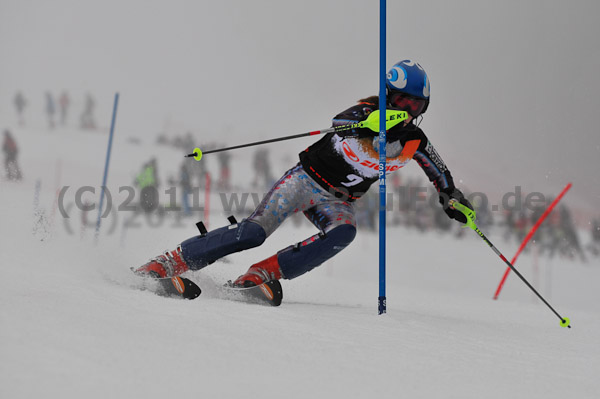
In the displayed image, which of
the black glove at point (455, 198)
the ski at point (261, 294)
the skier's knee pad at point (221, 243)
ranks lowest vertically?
the ski at point (261, 294)

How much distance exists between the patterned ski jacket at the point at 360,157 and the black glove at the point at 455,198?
0.08ft

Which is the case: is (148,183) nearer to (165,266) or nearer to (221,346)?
(165,266)

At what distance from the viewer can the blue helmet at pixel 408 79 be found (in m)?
2.56

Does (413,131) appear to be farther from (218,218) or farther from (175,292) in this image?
(218,218)

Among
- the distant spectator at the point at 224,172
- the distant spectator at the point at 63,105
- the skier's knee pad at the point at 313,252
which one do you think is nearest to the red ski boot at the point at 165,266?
the skier's knee pad at the point at 313,252

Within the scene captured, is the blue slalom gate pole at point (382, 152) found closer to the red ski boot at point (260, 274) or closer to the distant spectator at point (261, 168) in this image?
the red ski boot at point (260, 274)

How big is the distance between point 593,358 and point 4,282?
222 cm

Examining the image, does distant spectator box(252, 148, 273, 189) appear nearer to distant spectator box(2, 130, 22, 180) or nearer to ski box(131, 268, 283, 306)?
distant spectator box(2, 130, 22, 180)

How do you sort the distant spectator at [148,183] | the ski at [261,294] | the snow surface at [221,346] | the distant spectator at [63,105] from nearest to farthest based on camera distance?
the snow surface at [221,346], the ski at [261,294], the distant spectator at [148,183], the distant spectator at [63,105]

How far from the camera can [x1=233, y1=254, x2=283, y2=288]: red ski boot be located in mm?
2438

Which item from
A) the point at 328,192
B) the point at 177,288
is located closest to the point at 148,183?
the point at 328,192

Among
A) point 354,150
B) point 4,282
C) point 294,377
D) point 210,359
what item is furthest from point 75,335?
point 354,150

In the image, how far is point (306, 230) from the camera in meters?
10.8

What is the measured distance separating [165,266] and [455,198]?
147 centimetres
